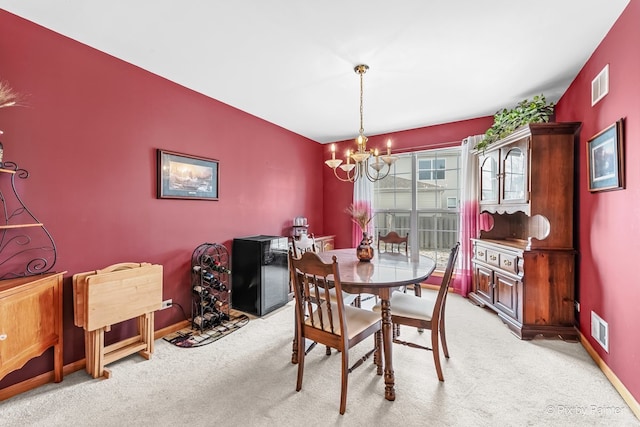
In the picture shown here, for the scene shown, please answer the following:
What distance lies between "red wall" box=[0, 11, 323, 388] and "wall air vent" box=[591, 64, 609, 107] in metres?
3.54

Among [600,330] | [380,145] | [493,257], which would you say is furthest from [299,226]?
[600,330]

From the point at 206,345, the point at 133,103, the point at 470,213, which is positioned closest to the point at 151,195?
the point at 133,103

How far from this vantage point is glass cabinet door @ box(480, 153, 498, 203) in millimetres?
3295

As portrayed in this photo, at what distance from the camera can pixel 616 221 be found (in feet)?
6.54

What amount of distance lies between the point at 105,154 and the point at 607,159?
155 inches

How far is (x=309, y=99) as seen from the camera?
3320 mm

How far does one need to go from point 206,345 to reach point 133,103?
2.33m

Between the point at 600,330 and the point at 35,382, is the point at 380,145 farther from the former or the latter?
the point at 35,382

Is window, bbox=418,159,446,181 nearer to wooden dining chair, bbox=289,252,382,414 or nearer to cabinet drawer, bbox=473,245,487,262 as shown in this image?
cabinet drawer, bbox=473,245,487,262

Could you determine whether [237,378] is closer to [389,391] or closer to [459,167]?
[389,391]

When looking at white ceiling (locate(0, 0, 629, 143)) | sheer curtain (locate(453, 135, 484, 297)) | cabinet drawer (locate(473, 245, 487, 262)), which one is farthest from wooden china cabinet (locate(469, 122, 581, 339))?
sheer curtain (locate(453, 135, 484, 297))

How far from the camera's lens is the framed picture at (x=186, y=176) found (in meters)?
2.78

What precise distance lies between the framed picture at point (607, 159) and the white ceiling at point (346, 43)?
756 mm

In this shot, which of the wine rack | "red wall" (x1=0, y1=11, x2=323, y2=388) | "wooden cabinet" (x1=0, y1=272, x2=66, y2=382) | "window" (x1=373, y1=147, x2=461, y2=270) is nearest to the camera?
"wooden cabinet" (x1=0, y1=272, x2=66, y2=382)
